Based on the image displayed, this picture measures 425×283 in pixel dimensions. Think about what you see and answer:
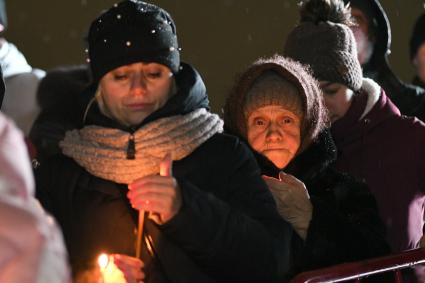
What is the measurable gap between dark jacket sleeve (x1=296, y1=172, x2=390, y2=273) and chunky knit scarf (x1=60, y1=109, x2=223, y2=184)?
2.02 ft

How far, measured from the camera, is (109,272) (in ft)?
8.22

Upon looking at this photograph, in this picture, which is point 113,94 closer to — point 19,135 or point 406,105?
point 19,135

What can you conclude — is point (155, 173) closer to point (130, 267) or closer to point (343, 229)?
point (130, 267)

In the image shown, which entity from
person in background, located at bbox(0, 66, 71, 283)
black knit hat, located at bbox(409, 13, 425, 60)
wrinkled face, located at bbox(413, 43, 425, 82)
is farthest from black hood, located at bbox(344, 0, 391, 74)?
person in background, located at bbox(0, 66, 71, 283)

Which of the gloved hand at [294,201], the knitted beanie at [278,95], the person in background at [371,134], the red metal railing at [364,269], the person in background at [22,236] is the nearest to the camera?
the person in background at [22,236]

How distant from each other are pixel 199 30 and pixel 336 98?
4.60 m

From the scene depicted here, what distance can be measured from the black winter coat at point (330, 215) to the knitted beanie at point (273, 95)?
0.18 m

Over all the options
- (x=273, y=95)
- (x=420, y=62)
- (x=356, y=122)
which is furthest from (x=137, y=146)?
(x=420, y=62)

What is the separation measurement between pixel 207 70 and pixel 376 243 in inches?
219

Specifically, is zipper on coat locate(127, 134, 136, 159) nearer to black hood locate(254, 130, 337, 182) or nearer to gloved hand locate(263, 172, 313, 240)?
gloved hand locate(263, 172, 313, 240)

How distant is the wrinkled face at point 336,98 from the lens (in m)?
4.50

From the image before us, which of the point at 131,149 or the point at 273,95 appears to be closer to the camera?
the point at 131,149

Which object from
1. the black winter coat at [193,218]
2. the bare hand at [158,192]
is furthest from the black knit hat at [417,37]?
the bare hand at [158,192]

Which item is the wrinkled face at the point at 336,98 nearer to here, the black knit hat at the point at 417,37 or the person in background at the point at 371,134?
the person in background at the point at 371,134
